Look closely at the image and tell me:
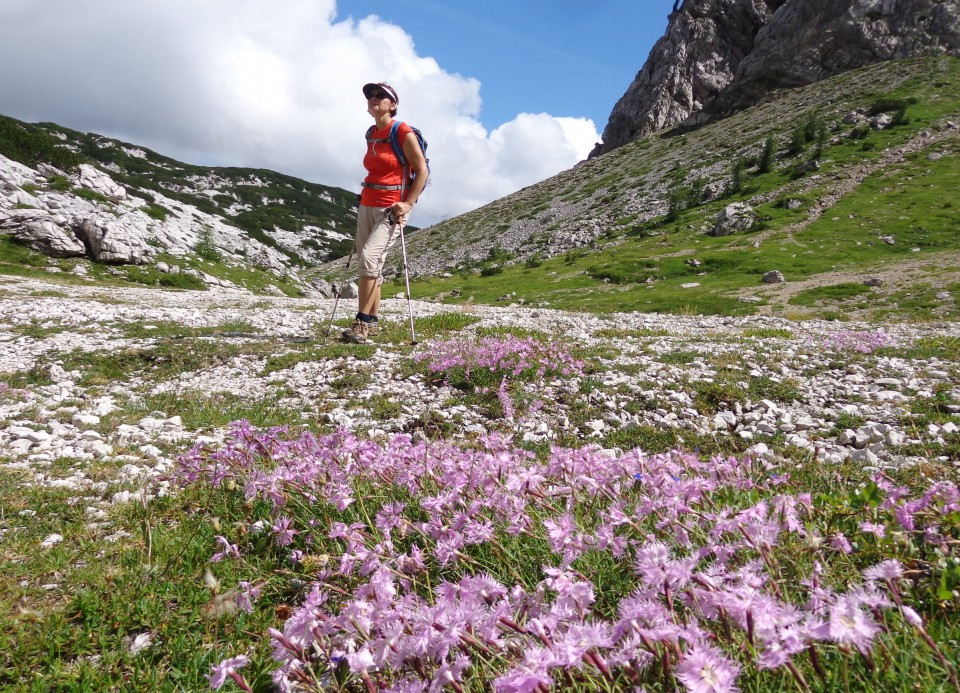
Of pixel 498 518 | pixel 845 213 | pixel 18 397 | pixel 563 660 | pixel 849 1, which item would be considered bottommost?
pixel 18 397

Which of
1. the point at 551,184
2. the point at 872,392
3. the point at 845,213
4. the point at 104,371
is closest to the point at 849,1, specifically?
the point at 551,184

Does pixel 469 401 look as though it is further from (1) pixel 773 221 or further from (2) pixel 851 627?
(1) pixel 773 221

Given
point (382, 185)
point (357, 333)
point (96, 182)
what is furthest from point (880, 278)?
point (96, 182)

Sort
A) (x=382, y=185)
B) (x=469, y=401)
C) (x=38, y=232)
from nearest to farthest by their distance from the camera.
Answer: (x=469, y=401) < (x=382, y=185) < (x=38, y=232)

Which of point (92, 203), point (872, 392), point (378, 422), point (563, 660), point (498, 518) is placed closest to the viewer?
point (563, 660)

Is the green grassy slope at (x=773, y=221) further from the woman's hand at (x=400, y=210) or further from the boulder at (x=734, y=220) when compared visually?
the woman's hand at (x=400, y=210)

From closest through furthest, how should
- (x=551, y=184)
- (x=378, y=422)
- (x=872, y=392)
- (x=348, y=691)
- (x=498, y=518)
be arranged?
(x=348, y=691), (x=498, y=518), (x=378, y=422), (x=872, y=392), (x=551, y=184)

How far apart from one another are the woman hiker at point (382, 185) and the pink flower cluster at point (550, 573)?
7177 millimetres

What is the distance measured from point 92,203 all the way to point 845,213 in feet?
213

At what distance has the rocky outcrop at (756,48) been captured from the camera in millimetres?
93500

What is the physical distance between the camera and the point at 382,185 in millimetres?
10562

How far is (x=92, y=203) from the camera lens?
34.4m

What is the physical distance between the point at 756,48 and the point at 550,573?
157 metres

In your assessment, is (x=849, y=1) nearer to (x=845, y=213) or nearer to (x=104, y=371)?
(x=845, y=213)
